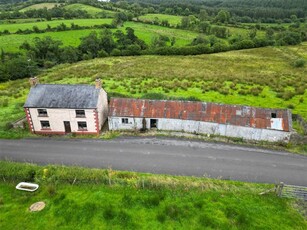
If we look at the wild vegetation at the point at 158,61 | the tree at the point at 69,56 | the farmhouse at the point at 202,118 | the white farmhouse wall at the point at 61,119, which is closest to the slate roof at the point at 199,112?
the farmhouse at the point at 202,118

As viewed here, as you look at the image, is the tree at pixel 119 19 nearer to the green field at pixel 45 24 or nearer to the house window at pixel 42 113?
the green field at pixel 45 24

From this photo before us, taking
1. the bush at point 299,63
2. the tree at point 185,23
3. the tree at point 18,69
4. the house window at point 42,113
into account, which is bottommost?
the house window at point 42,113

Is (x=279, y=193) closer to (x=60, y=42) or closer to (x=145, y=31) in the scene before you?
(x=60, y=42)

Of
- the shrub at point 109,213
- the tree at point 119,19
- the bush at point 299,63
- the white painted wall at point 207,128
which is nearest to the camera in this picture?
the shrub at point 109,213

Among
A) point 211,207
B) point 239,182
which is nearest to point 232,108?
point 239,182

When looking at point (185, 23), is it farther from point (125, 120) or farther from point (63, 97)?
point (63, 97)

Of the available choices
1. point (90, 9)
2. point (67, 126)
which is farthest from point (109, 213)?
point (90, 9)

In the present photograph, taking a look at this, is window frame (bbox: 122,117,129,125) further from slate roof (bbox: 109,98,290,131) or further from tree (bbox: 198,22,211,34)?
tree (bbox: 198,22,211,34)
